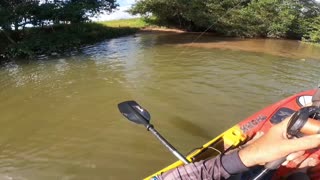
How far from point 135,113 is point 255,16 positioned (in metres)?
14.7

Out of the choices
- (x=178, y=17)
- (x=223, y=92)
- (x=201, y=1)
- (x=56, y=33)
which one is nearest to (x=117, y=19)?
(x=178, y=17)

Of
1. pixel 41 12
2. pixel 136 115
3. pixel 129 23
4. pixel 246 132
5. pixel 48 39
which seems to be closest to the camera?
pixel 136 115

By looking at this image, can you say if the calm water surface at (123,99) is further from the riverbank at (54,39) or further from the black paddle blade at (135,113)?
the black paddle blade at (135,113)

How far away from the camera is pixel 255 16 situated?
1764 cm

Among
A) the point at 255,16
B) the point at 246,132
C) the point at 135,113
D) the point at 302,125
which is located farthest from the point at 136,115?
the point at 255,16

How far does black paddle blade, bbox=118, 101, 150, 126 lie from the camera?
4211 mm

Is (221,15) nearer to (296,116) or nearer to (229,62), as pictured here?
(229,62)

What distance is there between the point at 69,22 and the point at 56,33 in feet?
3.37

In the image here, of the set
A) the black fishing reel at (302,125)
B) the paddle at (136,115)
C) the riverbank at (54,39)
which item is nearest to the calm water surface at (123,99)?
the riverbank at (54,39)

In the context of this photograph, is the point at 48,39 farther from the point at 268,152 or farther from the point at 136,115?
the point at 268,152

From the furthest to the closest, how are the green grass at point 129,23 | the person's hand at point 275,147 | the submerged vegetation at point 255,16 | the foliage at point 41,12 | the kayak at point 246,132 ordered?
1. the green grass at point 129,23
2. the submerged vegetation at point 255,16
3. the foliage at point 41,12
4. the kayak at point 246,132
5. the person's hand at point 275,147

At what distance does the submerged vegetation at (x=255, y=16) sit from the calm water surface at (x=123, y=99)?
11.6ft

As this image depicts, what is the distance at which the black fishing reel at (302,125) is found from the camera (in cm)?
241

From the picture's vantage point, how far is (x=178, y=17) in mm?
20875
